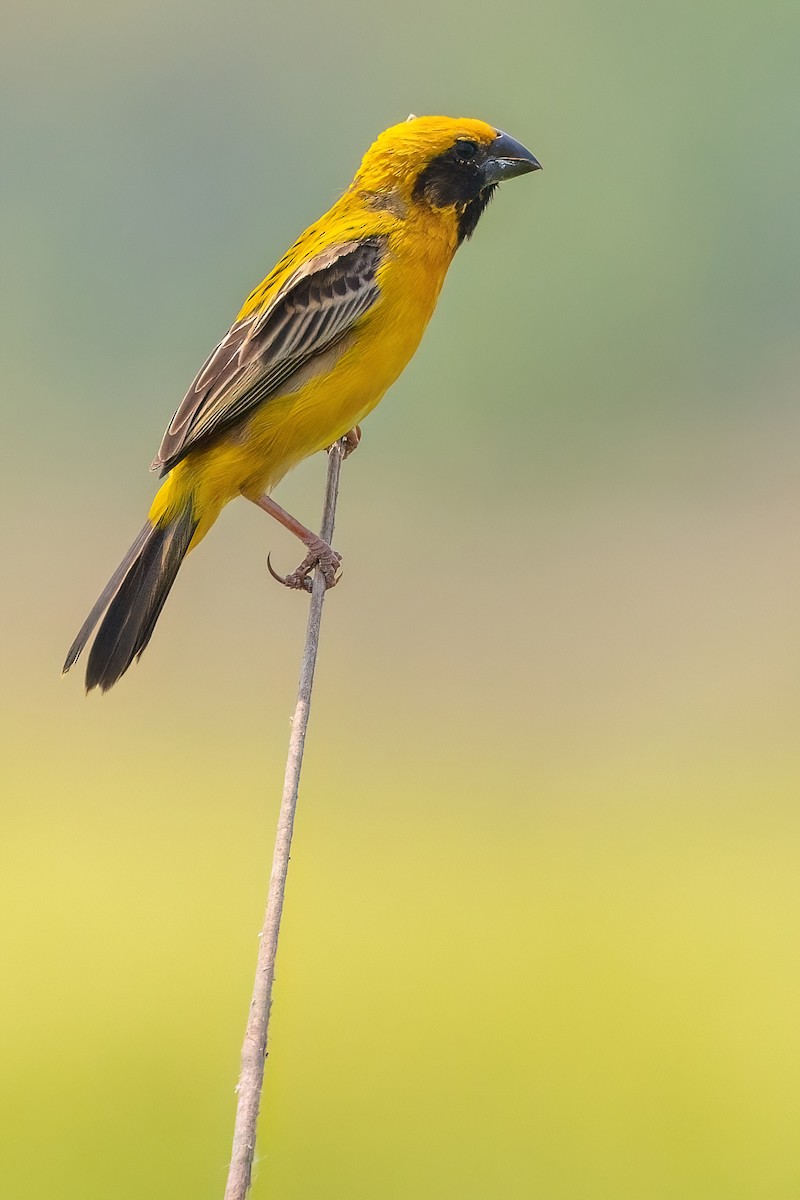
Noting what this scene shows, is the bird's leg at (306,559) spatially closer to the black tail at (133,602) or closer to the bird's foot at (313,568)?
the bird's foot at (313,568)

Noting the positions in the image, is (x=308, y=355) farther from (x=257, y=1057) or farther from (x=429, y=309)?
(x=257, y=1057)

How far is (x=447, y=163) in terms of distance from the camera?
10.4 ft

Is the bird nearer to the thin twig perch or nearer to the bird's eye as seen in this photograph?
the bird's eye

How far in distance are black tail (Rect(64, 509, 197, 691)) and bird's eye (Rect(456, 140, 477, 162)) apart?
3.75 feet

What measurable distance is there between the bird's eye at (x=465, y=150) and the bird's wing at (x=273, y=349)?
16.5 inches

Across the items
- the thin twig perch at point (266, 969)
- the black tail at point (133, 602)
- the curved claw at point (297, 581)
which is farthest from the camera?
the curved claw at point (297, 581)

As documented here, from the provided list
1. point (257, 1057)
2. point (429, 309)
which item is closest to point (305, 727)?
point (257, 1057)

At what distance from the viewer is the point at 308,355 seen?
9.66ft

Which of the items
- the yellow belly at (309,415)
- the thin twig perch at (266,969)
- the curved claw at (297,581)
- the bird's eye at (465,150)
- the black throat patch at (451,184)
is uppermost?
the bird's eye at (465,150)

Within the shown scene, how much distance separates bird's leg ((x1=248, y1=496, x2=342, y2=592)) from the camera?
3.00 m

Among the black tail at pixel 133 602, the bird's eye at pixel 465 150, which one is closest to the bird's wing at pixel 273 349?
the black tail at pixel 133 602

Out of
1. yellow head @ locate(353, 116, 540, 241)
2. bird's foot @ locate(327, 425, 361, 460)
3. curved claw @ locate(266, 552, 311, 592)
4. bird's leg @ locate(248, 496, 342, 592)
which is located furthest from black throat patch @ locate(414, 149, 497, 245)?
curved claw @ locate(266, 552, 311, 592)

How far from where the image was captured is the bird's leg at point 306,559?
9.84 feet

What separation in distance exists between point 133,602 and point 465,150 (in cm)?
138
